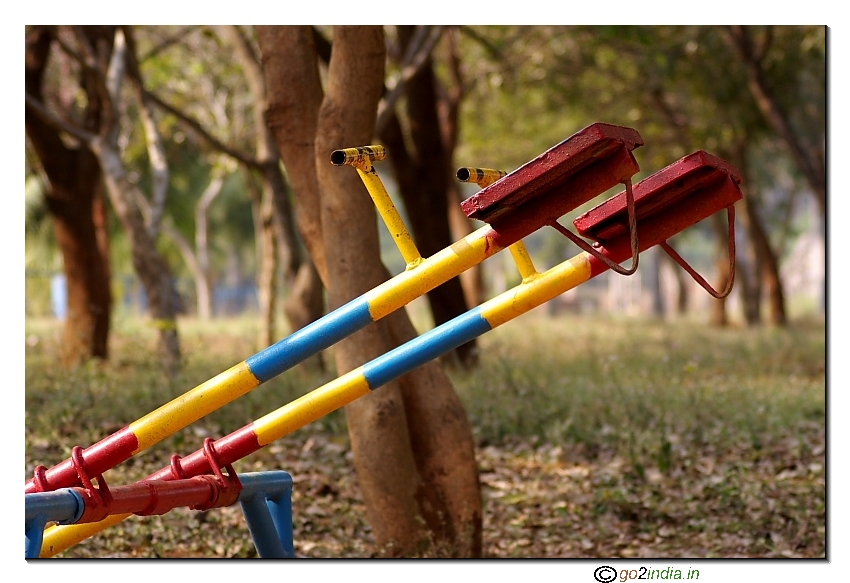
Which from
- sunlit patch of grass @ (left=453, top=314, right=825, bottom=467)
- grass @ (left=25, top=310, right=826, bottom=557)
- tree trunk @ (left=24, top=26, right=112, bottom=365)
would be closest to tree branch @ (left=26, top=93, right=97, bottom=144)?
tree trunk @ (left=24, top=26, right=112, bottom=365)

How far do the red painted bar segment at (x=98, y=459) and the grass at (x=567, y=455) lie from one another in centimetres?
160

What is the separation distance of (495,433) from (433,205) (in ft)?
8.62

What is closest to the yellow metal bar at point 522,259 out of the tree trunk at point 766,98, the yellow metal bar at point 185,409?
the yellow metal bar at point 185,409

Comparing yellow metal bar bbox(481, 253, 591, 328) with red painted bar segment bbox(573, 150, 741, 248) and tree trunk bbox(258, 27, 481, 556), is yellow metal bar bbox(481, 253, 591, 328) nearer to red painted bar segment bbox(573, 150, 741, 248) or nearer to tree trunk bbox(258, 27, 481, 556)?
red painted bar segment bbox(573, 150, 741, 248)

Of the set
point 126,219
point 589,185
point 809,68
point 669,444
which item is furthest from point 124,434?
point 809,68

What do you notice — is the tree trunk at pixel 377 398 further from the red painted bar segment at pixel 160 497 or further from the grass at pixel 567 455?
the red painted bar segment at pixel 160 497

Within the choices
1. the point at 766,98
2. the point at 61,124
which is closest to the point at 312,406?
the point at 61,124

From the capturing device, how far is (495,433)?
621 cm

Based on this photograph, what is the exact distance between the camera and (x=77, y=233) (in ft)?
30.0

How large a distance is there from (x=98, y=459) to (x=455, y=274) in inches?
41.6

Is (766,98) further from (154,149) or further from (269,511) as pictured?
(269,511)

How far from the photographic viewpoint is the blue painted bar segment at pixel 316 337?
8.77 feet

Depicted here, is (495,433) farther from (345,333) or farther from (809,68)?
(809,68)
